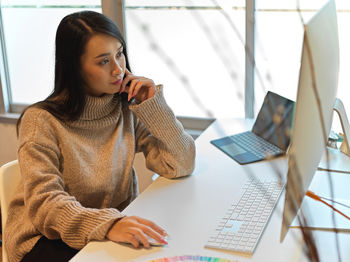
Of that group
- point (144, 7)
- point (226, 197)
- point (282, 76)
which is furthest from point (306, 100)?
point (144, 7)

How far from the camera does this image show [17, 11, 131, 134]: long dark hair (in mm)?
1441

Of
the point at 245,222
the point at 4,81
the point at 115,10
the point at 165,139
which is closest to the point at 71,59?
the point at 165,139

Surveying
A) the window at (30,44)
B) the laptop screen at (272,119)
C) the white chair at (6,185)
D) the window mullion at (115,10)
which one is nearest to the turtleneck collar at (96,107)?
the white chair at (6,185)

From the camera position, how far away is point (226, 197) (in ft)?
4.45

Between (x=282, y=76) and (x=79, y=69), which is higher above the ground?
(x=79, y=69)

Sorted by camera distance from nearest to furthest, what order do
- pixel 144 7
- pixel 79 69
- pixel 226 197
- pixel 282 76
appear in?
pixel 226 197, pixel 79 69, pixel 282 76, pixel 144 7

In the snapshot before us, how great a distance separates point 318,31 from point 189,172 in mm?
1023

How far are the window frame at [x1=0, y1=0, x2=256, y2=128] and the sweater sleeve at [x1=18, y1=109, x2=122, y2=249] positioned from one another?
0.77 meters

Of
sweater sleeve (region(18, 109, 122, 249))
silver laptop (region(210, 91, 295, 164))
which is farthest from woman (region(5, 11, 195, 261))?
silver laptop (region(210, 91, 295, 164))

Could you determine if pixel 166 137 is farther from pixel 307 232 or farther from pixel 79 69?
pixel 307 232

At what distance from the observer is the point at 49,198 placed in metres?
1.28

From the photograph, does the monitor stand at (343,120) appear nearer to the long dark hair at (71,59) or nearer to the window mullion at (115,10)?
the long dark hair at (71,59)

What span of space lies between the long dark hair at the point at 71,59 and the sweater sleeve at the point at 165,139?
183 mm

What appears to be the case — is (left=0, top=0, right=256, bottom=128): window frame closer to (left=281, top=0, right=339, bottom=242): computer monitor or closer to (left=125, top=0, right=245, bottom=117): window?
(left=125, top=0, right=245, bottom=117): window
